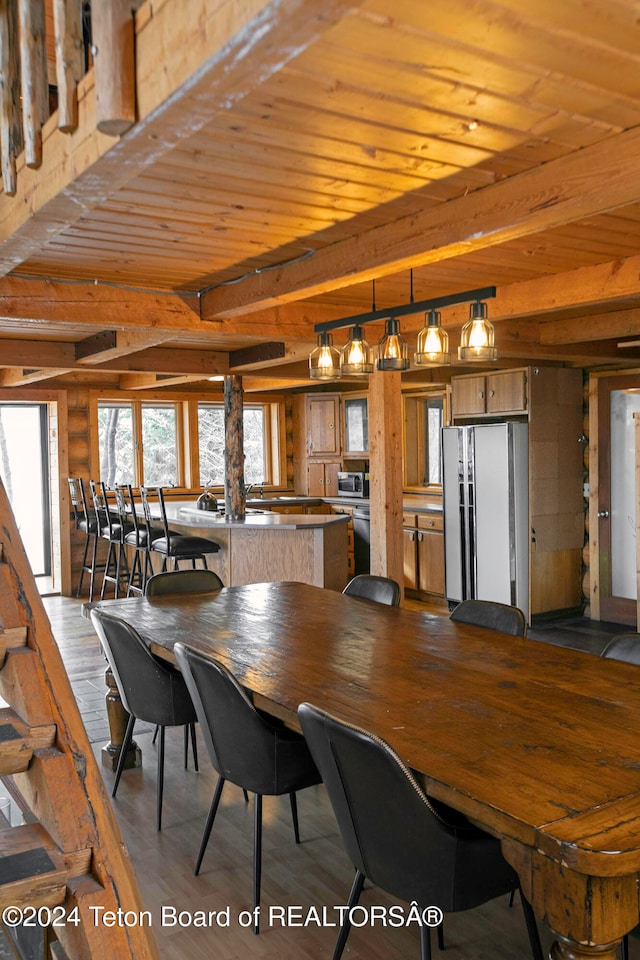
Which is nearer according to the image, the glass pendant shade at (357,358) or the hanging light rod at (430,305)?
the hanging light rod at (430,305)

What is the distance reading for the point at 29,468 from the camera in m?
9.34

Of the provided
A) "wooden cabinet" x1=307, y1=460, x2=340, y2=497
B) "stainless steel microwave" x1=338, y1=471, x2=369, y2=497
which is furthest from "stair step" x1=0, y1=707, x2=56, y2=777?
"wooden cabinet" x1=307, y1=460, x2=340, y2=497

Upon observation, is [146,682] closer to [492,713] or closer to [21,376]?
[492,713]

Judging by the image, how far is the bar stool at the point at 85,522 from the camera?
8.39m

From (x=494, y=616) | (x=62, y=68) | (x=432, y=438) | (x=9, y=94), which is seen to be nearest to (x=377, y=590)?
(x=494, y=616)

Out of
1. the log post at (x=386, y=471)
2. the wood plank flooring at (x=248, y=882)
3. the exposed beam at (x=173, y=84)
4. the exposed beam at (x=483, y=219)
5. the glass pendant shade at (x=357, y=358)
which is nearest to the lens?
the exposed beam at (x=173, y=84)

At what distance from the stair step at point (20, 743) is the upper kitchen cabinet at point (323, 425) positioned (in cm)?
835

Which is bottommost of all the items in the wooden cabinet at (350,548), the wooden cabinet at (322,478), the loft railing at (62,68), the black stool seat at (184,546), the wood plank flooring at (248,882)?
the wood plank flooring at (248,882)

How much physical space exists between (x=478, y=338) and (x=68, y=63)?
5.75 ft

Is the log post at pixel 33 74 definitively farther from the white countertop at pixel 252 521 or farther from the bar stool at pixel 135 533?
the bar stool at pixel 135 533

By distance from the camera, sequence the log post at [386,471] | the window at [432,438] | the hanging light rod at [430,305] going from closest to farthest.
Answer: the hanging light rod at [430,305] → the log post at [386,471] → the window at [432,438]

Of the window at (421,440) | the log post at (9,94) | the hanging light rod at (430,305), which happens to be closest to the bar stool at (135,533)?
the window at (421,440)

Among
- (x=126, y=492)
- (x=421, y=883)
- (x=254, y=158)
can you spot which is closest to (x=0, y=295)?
(x=254, y=158)

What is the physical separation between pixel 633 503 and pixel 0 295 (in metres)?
5.21
